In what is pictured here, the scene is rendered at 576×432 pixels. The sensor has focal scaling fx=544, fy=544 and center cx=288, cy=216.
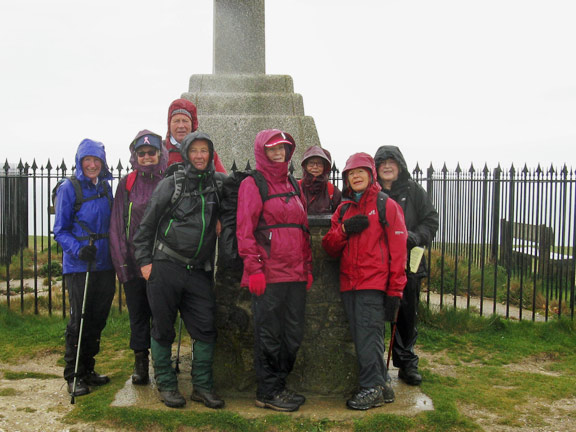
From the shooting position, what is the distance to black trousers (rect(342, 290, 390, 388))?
12.9 ft

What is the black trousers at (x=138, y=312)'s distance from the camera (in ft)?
14.1

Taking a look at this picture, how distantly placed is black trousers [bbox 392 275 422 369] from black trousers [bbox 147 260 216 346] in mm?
1639

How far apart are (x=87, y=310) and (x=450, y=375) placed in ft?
10.8

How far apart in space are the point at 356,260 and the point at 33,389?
9.92 feet

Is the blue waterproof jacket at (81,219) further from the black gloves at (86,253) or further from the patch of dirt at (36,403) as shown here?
the patch of dirt at (36,403)

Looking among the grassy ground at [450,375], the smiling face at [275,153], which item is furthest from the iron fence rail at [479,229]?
the smiling face at [275,153]

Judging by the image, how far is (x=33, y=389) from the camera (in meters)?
4.68

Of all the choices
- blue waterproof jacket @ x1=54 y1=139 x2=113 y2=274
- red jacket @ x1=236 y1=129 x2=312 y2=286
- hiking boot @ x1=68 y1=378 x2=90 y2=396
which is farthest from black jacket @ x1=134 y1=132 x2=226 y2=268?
hiking boot @ x1=68 y1=378 x2=90 y2=396

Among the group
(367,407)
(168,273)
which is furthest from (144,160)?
(367,407)

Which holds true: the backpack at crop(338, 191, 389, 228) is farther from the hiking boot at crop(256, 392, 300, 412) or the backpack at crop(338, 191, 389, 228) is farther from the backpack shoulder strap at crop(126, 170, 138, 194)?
the backpack shoulder strap at crop(126, 170, 138, 194)

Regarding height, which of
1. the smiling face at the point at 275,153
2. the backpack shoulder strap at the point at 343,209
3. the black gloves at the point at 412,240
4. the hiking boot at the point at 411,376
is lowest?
the hiking boot at the point at 411,376

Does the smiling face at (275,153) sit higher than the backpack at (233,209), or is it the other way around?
the smiling face at (275,153)

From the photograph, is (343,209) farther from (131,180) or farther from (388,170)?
(131,180)

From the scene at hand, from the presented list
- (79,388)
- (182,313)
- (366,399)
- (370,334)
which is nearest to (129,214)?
(182,313)
